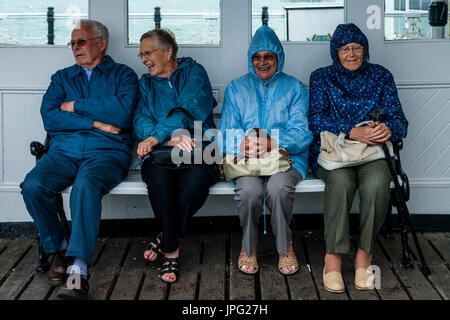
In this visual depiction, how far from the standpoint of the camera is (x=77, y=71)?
3.37 m

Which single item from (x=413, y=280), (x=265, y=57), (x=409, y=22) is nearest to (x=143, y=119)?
(x=265, y=57)

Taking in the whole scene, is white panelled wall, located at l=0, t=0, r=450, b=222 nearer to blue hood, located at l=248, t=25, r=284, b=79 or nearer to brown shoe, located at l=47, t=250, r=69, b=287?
blue hood, located at l=248, t=25, r=284, b=79

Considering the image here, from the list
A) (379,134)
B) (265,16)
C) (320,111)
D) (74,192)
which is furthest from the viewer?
(265,16)

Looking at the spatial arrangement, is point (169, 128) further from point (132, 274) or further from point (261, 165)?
point (132, 274)

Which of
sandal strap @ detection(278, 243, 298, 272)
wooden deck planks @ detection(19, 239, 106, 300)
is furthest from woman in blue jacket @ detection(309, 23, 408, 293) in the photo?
wooden deck planks @ detection(19, 239, 106, 300)

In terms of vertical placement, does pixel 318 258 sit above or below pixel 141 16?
below

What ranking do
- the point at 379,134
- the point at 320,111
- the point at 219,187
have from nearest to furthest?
the point at 379,134
the point at 219,187
the point at 320,111

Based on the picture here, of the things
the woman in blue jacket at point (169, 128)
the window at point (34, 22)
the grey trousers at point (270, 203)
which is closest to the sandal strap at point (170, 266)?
the woman in blue jacket at point (169, 128)

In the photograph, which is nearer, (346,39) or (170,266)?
(170,266)

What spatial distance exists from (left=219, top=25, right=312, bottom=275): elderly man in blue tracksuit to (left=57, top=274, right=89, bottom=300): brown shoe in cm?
89

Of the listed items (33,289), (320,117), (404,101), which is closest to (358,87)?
(320,117)

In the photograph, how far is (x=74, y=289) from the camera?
8.82 ft

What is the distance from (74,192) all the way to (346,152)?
153cm

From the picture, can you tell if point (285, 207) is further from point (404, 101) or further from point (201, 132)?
point (404, 101)
